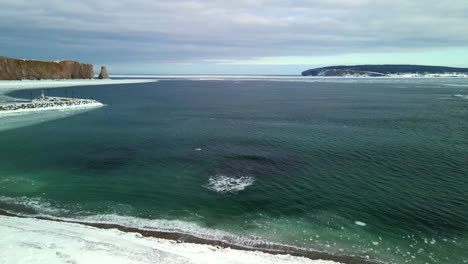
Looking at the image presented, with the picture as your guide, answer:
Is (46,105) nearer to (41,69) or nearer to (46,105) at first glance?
(46,105)

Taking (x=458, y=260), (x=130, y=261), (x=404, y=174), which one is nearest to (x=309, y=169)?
(x=404, y=174)

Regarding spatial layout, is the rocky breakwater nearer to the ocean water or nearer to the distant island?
the ocean water

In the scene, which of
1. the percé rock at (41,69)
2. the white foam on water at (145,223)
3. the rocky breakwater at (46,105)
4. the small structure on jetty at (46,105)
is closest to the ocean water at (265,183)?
the white foam on water at (145,223)

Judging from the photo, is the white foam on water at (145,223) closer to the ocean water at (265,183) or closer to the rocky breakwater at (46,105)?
the ocean water at (265,183)

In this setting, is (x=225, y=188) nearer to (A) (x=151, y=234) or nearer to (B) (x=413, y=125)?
(A) (x=151, y=234)

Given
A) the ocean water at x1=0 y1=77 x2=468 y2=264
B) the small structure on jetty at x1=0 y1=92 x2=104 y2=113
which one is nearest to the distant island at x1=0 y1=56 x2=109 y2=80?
the small structure on jetty at x1=0 y1=92 x2=104 y2=113

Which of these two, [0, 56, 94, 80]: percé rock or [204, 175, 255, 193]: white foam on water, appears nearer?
[204, 175, 255, 193]: white foam on water
